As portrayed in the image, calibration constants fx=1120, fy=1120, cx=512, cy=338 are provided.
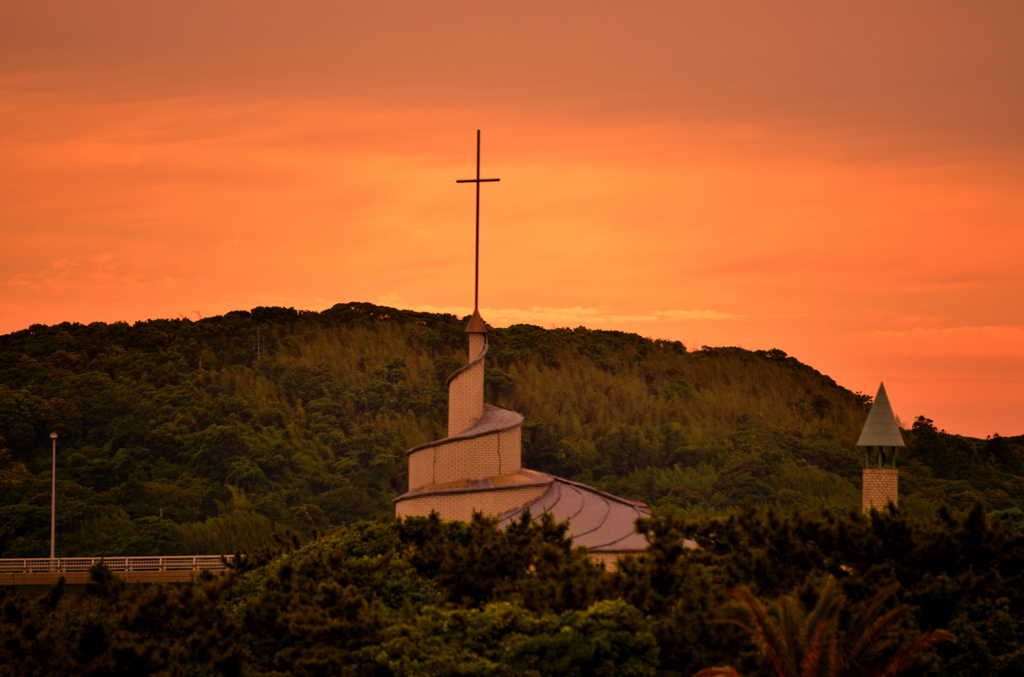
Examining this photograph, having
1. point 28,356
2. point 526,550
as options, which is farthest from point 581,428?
point 526,550

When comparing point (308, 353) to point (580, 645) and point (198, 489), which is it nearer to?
point (198, 489)

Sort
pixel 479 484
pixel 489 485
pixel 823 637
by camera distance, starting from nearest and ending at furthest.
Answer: pixel 823 637 < pixel 489 485 < pixel 479 484

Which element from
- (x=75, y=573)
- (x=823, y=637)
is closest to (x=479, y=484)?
(x=823, y=637)

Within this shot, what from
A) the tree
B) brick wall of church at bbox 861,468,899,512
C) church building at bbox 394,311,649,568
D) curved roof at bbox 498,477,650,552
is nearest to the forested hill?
curved roof at bbox 498,477,650,552

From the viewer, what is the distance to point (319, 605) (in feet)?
69.3

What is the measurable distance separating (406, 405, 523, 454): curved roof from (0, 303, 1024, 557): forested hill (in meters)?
29.7

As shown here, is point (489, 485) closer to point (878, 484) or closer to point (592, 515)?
point (592, 515)

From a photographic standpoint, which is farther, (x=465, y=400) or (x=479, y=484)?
(x=465, y=400)

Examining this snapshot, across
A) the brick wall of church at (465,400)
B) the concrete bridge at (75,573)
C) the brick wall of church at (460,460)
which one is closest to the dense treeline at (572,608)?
the brick wall of church at (460,460)

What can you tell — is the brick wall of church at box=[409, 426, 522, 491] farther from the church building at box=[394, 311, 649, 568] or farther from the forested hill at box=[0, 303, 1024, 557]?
the forested hill at box=[0, 303, 1024, 557]

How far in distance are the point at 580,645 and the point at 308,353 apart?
76035mm

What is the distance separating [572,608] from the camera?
2038cm

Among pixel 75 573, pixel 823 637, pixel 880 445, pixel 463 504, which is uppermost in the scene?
pixel 880 445

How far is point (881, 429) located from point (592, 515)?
321 inches
